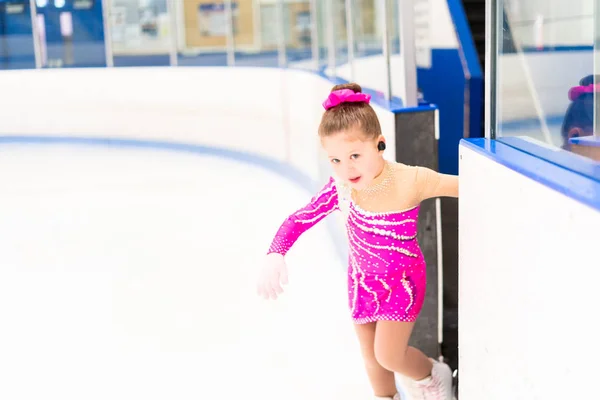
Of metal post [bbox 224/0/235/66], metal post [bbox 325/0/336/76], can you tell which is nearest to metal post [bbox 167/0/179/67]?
metal post [bbox 224/0/235/66]

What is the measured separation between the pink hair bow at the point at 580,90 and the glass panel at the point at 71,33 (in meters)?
9.21

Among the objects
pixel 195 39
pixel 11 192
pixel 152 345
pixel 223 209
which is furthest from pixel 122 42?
pixel 152 345

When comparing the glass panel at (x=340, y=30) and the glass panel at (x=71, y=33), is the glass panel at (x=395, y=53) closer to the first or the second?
the glass panel at (x=340, y=30)

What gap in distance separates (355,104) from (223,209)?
359 centimetres

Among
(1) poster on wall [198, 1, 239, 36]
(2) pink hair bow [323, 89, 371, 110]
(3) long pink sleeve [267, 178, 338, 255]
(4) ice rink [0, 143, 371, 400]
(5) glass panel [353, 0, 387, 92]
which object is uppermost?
(1) poster on wall [198, 1, 239, 36]

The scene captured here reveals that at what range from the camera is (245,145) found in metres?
8.48

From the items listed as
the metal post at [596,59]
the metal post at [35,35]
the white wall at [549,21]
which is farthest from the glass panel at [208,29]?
the metal post at [596,59]

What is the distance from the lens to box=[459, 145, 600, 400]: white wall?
108 centimetres

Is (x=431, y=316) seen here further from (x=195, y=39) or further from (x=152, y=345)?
(x=195, y=39)

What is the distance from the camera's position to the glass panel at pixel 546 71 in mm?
→ 1393

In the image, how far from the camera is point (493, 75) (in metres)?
1.71

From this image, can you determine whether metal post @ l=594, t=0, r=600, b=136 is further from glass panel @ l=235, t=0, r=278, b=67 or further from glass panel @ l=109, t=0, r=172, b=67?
glass panel @ l=109, t=0, r=172, b=67

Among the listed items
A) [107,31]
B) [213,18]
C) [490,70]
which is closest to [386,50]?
[490,70]

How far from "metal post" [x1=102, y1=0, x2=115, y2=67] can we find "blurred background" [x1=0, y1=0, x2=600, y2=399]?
0.02 metres
